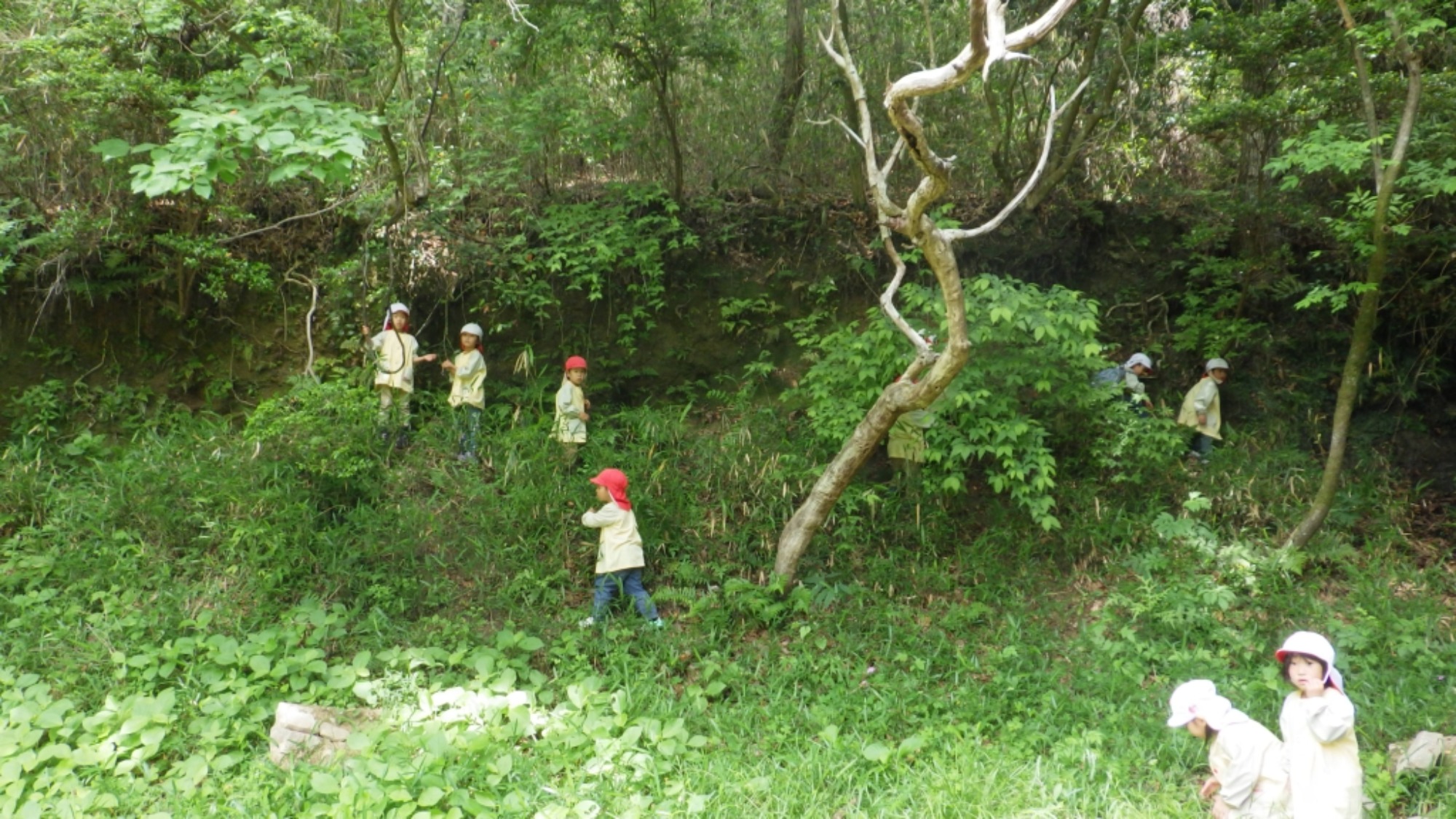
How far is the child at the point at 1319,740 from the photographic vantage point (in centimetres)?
346

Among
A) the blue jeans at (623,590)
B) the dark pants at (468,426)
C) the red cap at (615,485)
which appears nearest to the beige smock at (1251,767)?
the blue jeans at (623,590)

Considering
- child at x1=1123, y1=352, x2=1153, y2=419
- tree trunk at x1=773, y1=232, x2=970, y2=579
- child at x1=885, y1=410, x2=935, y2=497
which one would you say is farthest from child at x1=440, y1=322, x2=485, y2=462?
child at x1=1123, y1=352, x2=1153, y2=419

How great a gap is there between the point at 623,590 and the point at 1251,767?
366cm

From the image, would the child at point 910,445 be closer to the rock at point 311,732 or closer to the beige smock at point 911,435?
the beige smock at point 911,435

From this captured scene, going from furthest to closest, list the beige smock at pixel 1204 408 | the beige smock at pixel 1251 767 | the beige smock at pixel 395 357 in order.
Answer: the beige smock at pixel 1204 408, the beige smock at pixel 395 357, the beige smock at pixel 1251 767

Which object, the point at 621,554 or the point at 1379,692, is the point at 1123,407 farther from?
the point at 621,554

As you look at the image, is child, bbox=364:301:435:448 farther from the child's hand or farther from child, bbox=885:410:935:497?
the child's hand

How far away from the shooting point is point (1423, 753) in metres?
4.34

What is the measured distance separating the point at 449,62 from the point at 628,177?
2.00 metres

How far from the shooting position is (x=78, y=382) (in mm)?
7875

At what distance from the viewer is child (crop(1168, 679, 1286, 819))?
364 cm

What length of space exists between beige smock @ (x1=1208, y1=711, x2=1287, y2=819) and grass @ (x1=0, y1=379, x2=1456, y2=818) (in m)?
0.47

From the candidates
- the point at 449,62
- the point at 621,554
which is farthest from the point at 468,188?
the point at 621,554

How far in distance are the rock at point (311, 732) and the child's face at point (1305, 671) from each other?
4206 millimetres
